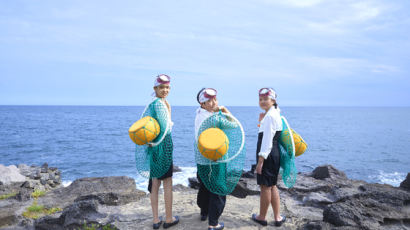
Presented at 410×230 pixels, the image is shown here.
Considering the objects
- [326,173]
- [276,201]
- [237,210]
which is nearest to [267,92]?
[276,201]

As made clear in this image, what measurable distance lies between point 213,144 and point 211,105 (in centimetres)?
74

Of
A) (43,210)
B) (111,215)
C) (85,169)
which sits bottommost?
(85,169)

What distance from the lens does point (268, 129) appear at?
16.4 ft

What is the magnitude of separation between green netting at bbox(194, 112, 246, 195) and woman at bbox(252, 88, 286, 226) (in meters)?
0.40

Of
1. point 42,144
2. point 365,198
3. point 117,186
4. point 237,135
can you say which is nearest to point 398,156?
point 365,198

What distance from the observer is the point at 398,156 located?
29578 mm

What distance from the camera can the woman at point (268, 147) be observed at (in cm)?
498

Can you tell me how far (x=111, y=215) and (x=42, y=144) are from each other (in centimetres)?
3418

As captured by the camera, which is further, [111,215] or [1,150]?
[1,150]

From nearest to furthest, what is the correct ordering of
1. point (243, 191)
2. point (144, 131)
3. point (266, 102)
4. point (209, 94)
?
1. point (144, 131)
2. point (209, 94)
3. point (266, 102)
4. point (243, 191)

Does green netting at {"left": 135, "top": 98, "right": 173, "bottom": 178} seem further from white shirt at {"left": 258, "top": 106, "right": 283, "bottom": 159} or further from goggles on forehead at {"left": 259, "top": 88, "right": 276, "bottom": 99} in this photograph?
goggles on forehead at {"left": 259, "top": 88, "right": 276, "bottom": 99}

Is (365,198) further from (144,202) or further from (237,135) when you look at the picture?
(144,202)

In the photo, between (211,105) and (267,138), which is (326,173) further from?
(211,105)

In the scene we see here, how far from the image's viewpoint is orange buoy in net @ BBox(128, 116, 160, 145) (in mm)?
4666
